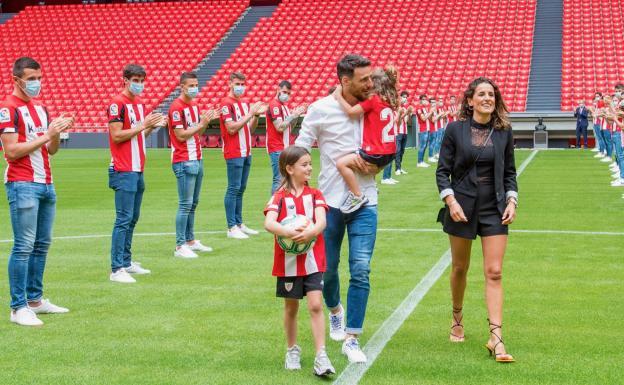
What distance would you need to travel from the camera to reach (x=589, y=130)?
115 feet

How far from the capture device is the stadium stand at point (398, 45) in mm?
37562

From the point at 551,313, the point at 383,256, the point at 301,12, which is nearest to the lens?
the point at 551,313

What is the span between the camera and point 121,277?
9.37 meters

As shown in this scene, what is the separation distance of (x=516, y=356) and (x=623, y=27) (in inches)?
1416

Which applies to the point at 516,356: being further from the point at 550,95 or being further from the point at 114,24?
the point at 114,24

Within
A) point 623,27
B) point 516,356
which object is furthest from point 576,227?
point 623,27

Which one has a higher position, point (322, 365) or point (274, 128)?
point (274, 128)

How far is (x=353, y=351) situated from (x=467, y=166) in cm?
148

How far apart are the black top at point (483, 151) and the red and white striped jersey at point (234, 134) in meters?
6.62

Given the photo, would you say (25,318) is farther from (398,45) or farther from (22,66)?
(398,45)

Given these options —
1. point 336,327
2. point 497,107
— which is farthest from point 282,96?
point 497,107

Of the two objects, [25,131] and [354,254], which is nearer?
[354,254]

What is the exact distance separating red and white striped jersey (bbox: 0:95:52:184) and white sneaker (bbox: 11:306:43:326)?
1057 millimetres

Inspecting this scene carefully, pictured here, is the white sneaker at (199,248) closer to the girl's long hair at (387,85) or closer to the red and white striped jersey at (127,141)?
the red and white striped jersey at (127,141)
